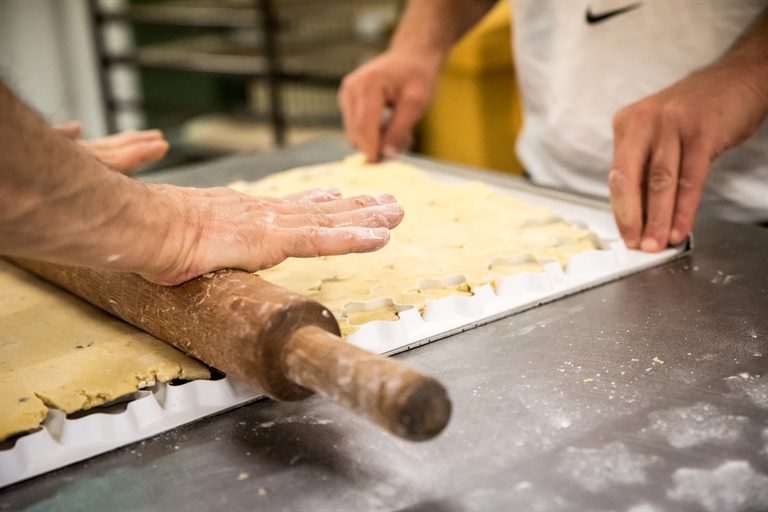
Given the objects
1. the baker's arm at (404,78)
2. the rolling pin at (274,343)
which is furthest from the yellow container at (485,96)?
the rolling pin at (274,343)

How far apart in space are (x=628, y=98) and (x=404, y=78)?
21.1 inches

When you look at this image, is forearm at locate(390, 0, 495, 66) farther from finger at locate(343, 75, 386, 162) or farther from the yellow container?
the yellow container

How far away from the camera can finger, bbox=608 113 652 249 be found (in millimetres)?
1213

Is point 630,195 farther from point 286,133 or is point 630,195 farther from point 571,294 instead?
point 286,133

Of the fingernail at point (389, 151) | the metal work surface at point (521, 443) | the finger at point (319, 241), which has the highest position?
the finger at point (319, 241)

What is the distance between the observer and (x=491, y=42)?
2.70 m

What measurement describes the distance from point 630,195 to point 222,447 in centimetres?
74

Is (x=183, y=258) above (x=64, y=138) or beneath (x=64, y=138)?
beneath

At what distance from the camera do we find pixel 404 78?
74.1 inches

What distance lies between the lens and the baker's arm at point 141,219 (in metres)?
0.75

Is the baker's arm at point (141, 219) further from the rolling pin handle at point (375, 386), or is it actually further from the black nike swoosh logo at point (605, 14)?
the black nike swoosh logo at point (605, 14)

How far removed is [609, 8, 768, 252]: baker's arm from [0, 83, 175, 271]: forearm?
0.72m

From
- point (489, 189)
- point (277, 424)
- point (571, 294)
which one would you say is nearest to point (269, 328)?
point (277, 424)

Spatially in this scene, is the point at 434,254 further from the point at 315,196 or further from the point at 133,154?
the point at 133,154
